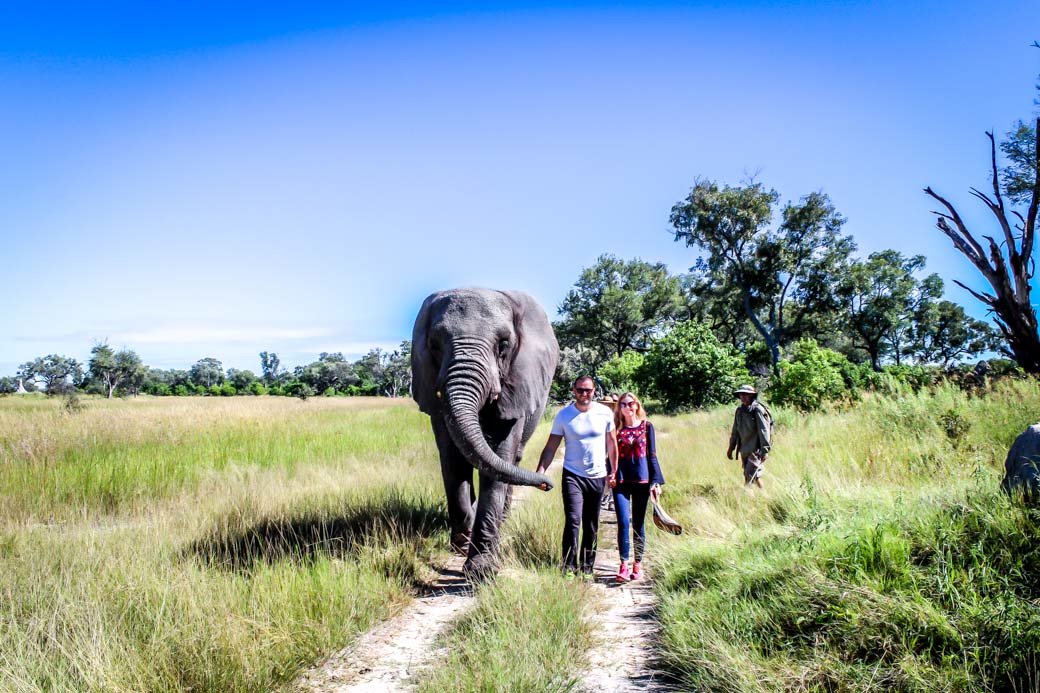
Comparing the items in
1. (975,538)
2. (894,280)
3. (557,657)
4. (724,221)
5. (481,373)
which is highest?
(724,221)

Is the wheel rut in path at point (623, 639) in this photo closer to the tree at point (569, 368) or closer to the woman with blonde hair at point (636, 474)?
the woman with blonde hair at point (636, 474)

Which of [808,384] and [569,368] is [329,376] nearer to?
[569,368]

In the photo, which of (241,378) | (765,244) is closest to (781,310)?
(765,244)

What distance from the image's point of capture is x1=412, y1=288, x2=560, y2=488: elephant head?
5.27 meters

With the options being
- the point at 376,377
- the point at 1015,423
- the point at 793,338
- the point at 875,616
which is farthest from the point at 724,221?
the point at 376,377

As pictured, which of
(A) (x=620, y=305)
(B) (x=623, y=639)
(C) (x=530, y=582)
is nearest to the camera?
(B) (x=623, y=639)

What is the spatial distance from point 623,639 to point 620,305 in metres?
41.1

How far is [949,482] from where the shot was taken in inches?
229

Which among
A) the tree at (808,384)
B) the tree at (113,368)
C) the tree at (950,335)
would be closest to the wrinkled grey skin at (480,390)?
the tree at (808,384)

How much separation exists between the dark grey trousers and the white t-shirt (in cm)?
8

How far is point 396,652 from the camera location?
4105 mm

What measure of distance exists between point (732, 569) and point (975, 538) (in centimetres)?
162

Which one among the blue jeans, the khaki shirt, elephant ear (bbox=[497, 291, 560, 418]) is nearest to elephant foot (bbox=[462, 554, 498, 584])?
the blue jeans

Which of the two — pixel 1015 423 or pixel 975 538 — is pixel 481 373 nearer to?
pixel 975 538
